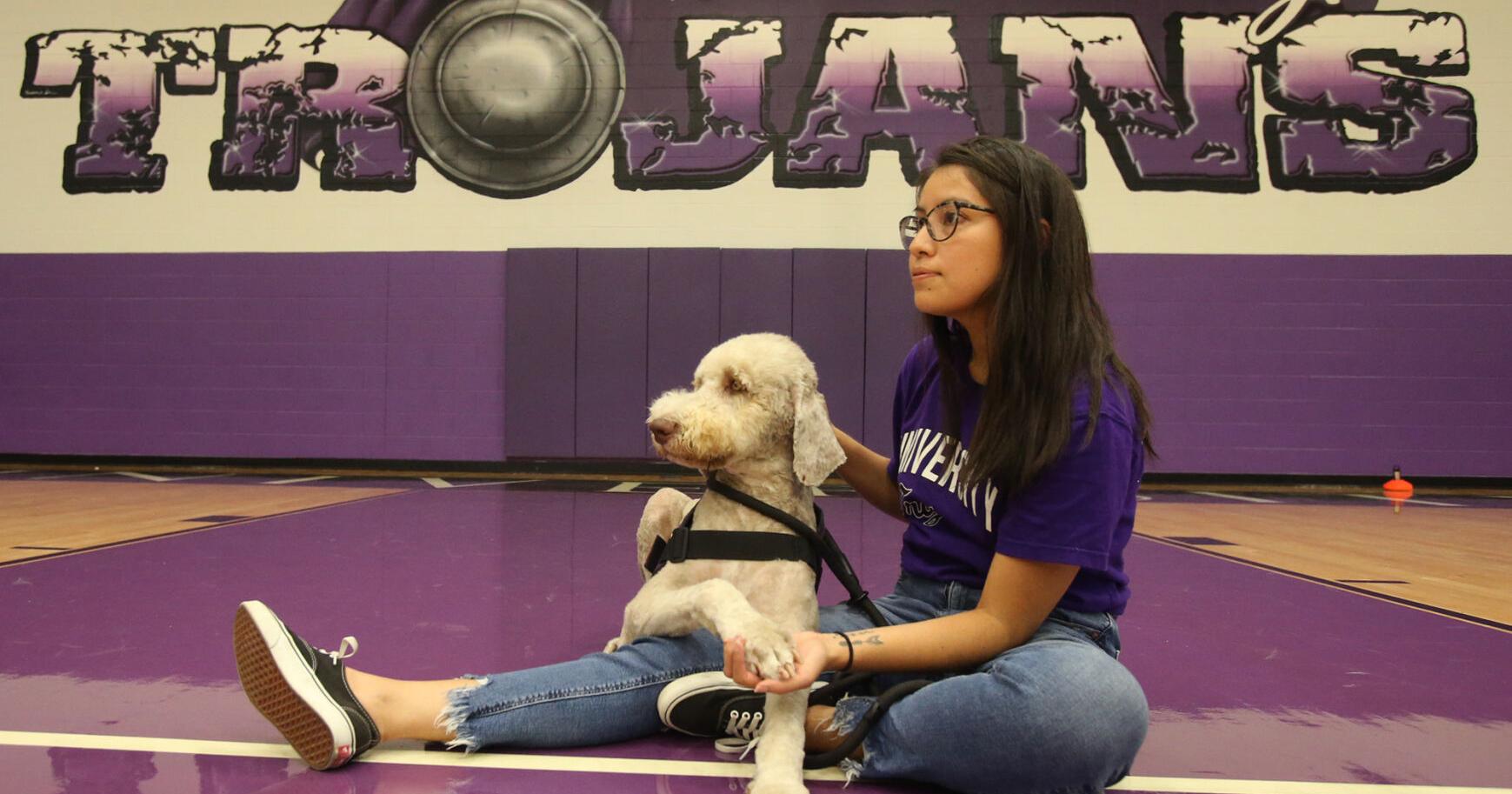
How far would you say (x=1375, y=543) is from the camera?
4.10 meters

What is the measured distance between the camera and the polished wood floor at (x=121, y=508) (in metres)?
3.58

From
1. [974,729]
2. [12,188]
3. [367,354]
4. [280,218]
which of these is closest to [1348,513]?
[974,729]

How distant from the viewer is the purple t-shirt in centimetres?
127

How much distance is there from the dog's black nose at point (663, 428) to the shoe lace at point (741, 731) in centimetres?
46

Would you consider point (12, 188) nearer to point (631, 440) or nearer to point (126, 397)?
point (126, 397)

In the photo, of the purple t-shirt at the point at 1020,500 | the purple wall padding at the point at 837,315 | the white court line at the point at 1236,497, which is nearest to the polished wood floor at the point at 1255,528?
the white court line at the point at 1236,497

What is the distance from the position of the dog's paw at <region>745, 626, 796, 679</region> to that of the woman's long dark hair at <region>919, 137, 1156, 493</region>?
40 centimetres

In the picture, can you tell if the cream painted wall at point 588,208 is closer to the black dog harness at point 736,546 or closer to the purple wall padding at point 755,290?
the purple wall padding at point 755,290

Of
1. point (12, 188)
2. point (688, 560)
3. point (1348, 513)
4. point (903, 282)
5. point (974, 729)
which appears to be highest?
point (12, 188)

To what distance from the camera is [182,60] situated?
723cm

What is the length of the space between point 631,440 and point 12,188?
543 cm

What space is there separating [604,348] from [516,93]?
2126 mm

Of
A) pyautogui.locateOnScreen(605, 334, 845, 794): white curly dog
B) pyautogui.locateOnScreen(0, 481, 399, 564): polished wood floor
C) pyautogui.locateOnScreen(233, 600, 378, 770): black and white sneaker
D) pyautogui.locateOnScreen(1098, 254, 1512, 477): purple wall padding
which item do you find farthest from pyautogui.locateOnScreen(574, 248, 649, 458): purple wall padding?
pyautogui.locateOnScreen(233, 600, 378, 770): black and white sneaker

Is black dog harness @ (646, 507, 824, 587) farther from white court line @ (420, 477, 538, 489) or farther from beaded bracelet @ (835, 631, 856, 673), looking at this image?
white court line @ (420, 477, 538, 489)
